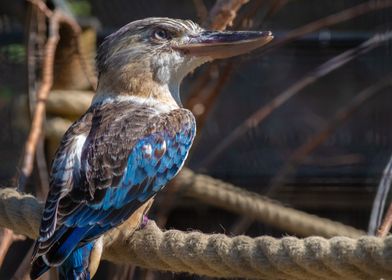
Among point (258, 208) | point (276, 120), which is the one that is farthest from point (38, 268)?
point (276, 120)

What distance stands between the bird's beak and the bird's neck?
0.14 meters

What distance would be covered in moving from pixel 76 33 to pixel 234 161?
139 cm

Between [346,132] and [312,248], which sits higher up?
[312,248]

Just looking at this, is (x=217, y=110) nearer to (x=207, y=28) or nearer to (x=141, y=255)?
(x=207, y=28)

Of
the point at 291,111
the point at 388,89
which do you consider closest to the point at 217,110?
the point at 291,111

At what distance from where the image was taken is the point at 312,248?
281cm

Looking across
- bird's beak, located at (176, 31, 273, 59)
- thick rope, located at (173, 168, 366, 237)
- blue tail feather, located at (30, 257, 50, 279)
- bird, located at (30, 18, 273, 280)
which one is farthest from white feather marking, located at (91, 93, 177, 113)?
thick rope, located at (173, 168, 366, 237)

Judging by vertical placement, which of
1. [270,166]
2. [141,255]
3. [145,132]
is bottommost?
[270,166]

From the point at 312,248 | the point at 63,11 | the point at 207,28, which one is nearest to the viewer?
the point at 312,248

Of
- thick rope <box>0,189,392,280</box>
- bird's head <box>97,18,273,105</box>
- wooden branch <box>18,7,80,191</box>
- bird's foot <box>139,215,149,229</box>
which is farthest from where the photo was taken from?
wooden branch <box>18,7,80,191</box>

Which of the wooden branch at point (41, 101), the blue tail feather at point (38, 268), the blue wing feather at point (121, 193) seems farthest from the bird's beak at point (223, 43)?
the blue tail feather at point (38, 268)

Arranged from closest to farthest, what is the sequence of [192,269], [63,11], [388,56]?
1. [192,269]
2. [63,11]
3. [388,56]

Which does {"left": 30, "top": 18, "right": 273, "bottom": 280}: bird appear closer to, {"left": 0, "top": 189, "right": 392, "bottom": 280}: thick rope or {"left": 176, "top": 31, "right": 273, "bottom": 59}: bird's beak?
{"left": 176, "top": 31, "right": 273, "bottom": 59}: bird's beak

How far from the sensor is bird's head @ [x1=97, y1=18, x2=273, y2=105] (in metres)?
3.75
